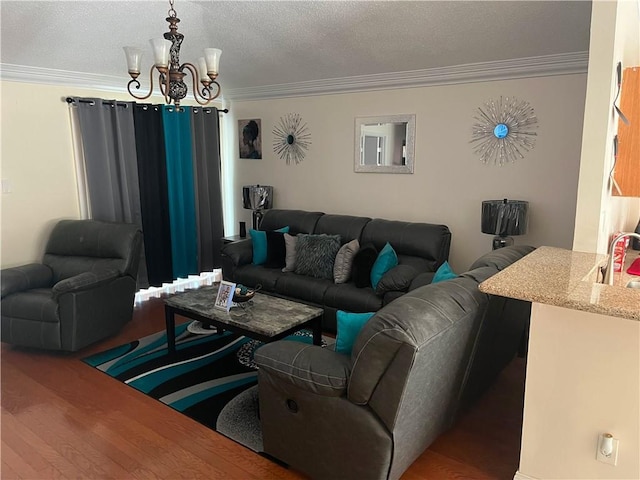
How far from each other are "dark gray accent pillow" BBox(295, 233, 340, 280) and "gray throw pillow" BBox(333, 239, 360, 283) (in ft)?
0.32

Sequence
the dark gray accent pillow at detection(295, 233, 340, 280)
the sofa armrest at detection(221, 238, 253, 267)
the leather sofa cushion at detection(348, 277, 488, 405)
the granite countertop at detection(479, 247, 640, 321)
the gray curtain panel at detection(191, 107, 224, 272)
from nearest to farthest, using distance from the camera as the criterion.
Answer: the granite countertop at detection(479, 247, 640, 321) → the leather sofa cushion at detection(348, 277, 488, 405) → the dark gray accent pillow at detection(295, 233, 340, 280) → the sofa armrest at detection(221, 238, 253, 267) → the gray curtain panel at detection(191, 107, 224, 272)

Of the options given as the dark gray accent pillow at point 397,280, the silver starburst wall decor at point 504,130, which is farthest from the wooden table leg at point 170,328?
the silver starburst wall decor at point 504,130

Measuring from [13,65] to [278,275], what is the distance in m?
2.88

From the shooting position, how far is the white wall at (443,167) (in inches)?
152

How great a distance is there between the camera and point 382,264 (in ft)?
13.2

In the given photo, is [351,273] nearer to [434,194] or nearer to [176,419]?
[434,194]

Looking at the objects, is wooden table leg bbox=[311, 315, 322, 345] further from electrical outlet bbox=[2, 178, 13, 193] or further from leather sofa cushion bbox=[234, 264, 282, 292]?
electrical outlet bbox=[2, 178, 13, 193]

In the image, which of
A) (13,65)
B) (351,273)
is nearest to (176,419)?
(351,273)

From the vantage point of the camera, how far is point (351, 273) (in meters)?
4.24

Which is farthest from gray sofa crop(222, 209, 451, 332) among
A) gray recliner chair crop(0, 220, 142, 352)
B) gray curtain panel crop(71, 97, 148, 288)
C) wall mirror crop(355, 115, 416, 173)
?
gray curtain panel crop(71, 97, 148, 288)

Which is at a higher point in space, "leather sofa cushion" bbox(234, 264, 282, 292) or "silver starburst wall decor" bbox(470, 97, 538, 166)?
"silver starburst wall decor" bbox(470, 97, 538, 166)

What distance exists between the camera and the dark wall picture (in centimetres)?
569

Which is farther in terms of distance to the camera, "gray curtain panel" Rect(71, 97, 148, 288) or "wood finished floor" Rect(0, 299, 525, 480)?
"gray curtain panel" Rect(71, 97, 148, 288)

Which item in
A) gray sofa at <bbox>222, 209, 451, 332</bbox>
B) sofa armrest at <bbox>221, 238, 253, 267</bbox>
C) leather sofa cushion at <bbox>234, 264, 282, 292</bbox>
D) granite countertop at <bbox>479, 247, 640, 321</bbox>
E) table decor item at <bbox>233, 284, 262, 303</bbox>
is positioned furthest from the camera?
sofa armrest at <bbox>221, 238, 253, 267</bbox>
